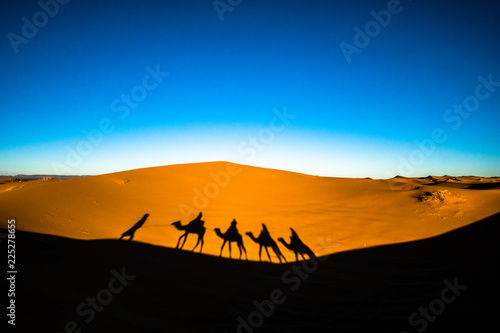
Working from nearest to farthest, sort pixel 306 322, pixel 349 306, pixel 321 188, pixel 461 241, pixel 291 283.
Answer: pixel 306 322, pixel 349 306, pixel 291 283, pixel 461 241, pixel 321 188

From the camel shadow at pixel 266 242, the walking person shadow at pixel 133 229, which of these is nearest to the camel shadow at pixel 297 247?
the camel shadow at pixel 266 242

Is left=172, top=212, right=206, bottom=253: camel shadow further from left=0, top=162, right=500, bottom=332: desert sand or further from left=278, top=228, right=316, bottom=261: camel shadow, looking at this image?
left=278, top=228, right=316, bottom=261: camel shadow

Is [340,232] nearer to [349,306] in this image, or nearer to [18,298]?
[349,306]

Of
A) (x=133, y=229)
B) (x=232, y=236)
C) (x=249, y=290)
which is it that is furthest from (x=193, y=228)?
(x=249, y=290)

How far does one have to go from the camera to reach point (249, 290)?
211 inches

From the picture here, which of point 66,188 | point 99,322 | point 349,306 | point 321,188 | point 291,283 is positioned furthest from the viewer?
point 321,188

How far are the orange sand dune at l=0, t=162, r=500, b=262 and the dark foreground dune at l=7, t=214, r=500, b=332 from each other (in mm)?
1328

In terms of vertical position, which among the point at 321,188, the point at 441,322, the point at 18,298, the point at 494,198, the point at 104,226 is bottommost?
the point at 441,322

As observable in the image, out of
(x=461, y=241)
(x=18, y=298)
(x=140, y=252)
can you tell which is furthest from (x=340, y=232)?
(x=18, y=298)

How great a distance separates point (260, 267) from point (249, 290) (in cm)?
151

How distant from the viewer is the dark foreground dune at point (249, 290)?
382 cm

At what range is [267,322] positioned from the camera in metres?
4.18

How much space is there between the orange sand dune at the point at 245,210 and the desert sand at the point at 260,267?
0.08 m

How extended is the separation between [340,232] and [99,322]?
8.60 meters
